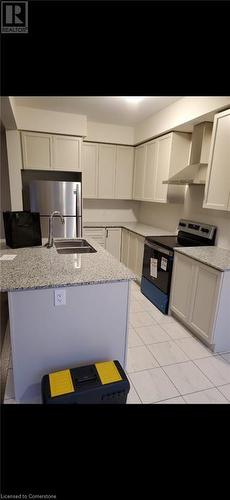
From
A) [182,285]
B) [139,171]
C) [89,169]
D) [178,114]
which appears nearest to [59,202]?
[89,169]

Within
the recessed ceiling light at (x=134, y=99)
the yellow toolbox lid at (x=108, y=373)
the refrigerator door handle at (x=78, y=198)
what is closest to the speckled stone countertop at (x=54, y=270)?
the yellow toolbox lid at (x=108, y=373)

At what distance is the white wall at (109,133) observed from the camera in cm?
418

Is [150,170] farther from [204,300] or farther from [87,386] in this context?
[87,386]

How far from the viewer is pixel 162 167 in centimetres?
354

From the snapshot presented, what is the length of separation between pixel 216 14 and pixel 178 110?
179 cm

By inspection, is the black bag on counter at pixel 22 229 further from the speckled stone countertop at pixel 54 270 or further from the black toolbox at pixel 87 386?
the black toolbox at pixel 87 386

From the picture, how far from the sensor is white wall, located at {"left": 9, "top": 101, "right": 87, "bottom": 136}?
346 cm

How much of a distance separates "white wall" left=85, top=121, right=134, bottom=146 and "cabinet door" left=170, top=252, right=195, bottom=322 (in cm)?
266

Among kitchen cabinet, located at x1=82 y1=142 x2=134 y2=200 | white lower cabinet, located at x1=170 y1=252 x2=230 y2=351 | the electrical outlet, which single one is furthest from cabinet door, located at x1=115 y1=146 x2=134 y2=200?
the electrical outlet

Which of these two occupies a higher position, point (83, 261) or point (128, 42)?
point (128, 42)

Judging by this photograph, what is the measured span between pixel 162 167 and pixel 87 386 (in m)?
3.07
